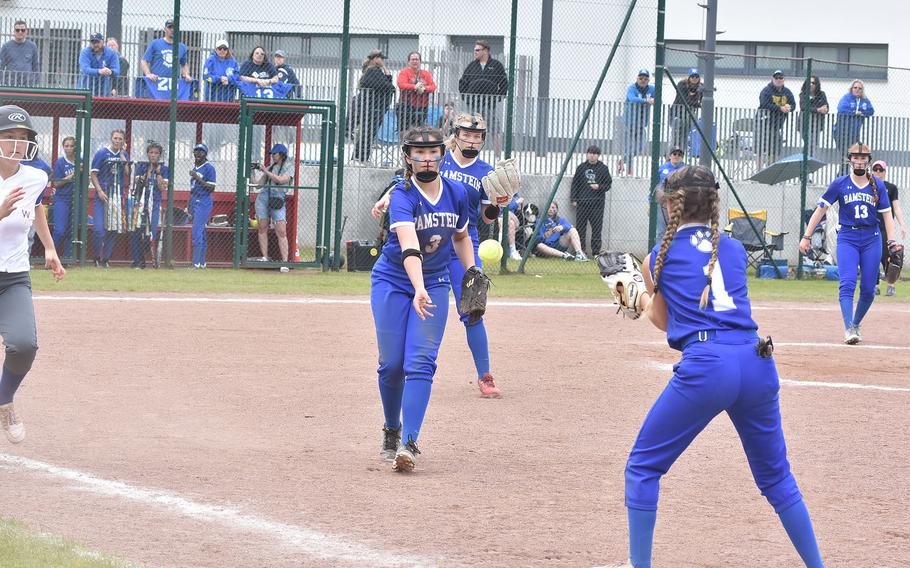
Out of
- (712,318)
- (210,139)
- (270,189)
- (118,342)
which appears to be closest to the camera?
(712,318)

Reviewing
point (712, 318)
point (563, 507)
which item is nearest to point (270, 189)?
point (563, 507)

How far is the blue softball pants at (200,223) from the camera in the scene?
18750 mm

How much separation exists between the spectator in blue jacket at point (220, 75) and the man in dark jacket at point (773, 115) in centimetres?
939

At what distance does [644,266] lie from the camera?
4828 mm

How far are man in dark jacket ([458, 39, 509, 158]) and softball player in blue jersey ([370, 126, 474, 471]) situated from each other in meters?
13.2

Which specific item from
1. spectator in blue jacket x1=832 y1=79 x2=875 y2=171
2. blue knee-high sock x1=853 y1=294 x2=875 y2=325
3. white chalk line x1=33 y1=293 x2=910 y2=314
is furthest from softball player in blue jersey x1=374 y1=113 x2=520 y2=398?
spectator in blue jacket x1=832 y1=79 x2=875 y2=171

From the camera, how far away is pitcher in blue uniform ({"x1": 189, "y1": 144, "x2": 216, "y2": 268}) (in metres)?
18.7

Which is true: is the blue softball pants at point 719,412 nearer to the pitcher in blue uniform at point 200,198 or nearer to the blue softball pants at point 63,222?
the pitcher in blue uniform at point 200,198

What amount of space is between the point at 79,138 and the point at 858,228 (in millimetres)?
11284

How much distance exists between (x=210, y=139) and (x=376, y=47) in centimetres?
351

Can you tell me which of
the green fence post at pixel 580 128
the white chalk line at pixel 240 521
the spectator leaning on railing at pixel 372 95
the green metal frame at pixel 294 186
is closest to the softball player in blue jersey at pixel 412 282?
the white chalk line at pixel 240 521

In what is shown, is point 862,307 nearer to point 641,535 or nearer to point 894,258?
point 894,258

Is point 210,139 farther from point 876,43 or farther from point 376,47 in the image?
point 876,43

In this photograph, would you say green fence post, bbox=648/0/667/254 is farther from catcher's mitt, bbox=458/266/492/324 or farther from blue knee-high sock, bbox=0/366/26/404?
blue knee-high sock, bbox=0/366/26/404
